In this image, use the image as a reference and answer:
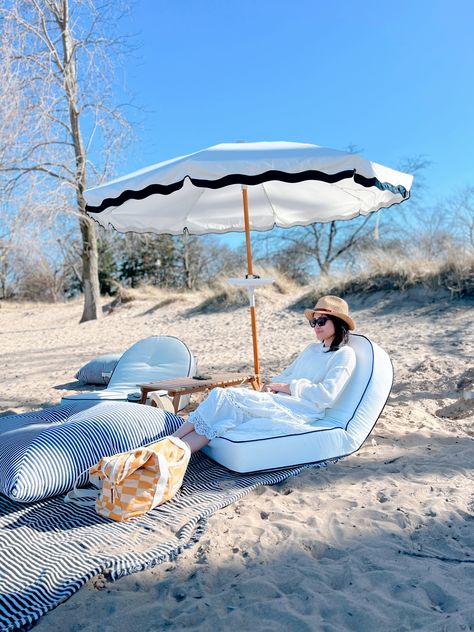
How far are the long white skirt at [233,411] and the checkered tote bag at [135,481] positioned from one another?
468mm

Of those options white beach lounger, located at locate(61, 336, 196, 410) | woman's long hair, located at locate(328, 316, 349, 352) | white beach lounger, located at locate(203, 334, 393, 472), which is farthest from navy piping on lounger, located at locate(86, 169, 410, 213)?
white beach lounger, located at locate(61, 336, 196, 410)

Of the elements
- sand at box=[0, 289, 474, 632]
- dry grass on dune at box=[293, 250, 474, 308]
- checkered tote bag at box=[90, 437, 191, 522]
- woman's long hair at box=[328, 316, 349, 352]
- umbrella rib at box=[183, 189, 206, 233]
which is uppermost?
umbrella rib at box=[183, 189, 206, 233]

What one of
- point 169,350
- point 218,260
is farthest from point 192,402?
point 218,260

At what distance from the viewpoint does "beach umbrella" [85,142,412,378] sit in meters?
3.65

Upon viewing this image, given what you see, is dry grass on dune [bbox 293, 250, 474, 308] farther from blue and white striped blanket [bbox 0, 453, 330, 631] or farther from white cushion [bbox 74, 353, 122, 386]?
blue and white striped blanket [bbox 0, 453, 330, 631]

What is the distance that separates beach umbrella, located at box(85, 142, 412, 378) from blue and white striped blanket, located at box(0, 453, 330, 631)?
2072 millimetres

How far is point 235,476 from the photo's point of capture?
10.6ft

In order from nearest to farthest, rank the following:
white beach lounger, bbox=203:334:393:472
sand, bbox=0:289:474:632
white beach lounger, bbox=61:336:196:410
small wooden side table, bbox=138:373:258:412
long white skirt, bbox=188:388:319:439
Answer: sand, bbox=0:289:474:632, white beach lounger, bbox=203:334:393:472, long white skirt, bbox=188:388:319:439, small wooden side table, bbox=138:373:258:412, white beach lounger, bbox=61:336:196:410

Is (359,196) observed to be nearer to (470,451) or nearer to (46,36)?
(470,451)

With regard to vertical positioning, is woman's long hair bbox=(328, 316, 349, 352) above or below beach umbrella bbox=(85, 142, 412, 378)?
below

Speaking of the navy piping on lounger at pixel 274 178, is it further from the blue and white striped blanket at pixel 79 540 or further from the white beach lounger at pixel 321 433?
the blue and white striped blanket at pixel 79 540

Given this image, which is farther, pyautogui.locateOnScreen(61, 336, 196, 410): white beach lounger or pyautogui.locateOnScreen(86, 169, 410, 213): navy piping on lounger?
pyautogui.locateOnScreen(61, 336, 196, 410): white beach lounger

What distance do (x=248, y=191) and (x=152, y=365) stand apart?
2.23 metres

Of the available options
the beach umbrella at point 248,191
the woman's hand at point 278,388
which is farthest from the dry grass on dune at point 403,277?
the woman's hand at point 278,388
